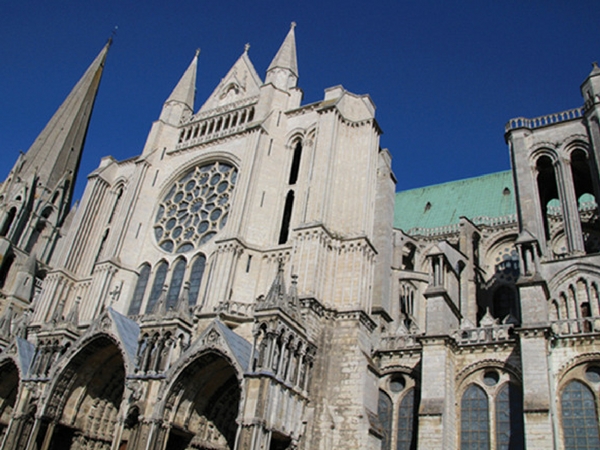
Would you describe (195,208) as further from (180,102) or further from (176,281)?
(180,102)

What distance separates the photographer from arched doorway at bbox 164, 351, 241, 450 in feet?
52.9

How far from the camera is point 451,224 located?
3247 centimetres

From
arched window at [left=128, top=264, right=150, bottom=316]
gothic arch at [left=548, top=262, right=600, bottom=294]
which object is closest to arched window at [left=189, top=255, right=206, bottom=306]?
arched window at [left=128, top=264, right=150, bottom=316]

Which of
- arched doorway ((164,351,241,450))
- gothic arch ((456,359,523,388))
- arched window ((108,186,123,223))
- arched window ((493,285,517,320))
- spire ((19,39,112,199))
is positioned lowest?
arched doorway ((164,351,241,450))

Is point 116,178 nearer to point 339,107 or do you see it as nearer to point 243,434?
point 339,107

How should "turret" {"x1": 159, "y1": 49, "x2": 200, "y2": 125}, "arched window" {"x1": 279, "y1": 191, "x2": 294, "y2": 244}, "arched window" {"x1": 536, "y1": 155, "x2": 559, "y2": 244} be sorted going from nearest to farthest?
"arched window" {"x1": 279, "y1": 191, "x2": 294, "y2": 244} → "arched window" {"x1": 536, "y1": 155, "x2": 559, "y2": 244} → "turret" {"x1": 159, "y1": 49, "x2": 200, "y2": 125}

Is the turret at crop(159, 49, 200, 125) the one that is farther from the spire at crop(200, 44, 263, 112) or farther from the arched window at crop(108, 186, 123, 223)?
the arched window at crop(108, 186, 123, 223)

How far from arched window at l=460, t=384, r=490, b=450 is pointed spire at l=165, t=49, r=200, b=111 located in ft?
61.0

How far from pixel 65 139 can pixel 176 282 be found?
819 inches

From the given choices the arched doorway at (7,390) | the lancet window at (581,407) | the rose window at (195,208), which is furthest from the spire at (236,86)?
the lancet window at (581,407)

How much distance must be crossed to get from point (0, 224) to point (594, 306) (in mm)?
27862

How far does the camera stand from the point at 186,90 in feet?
96.0

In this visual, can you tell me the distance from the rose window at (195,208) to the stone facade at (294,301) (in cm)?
9

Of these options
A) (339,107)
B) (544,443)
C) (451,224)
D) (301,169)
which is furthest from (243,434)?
(451,224)
